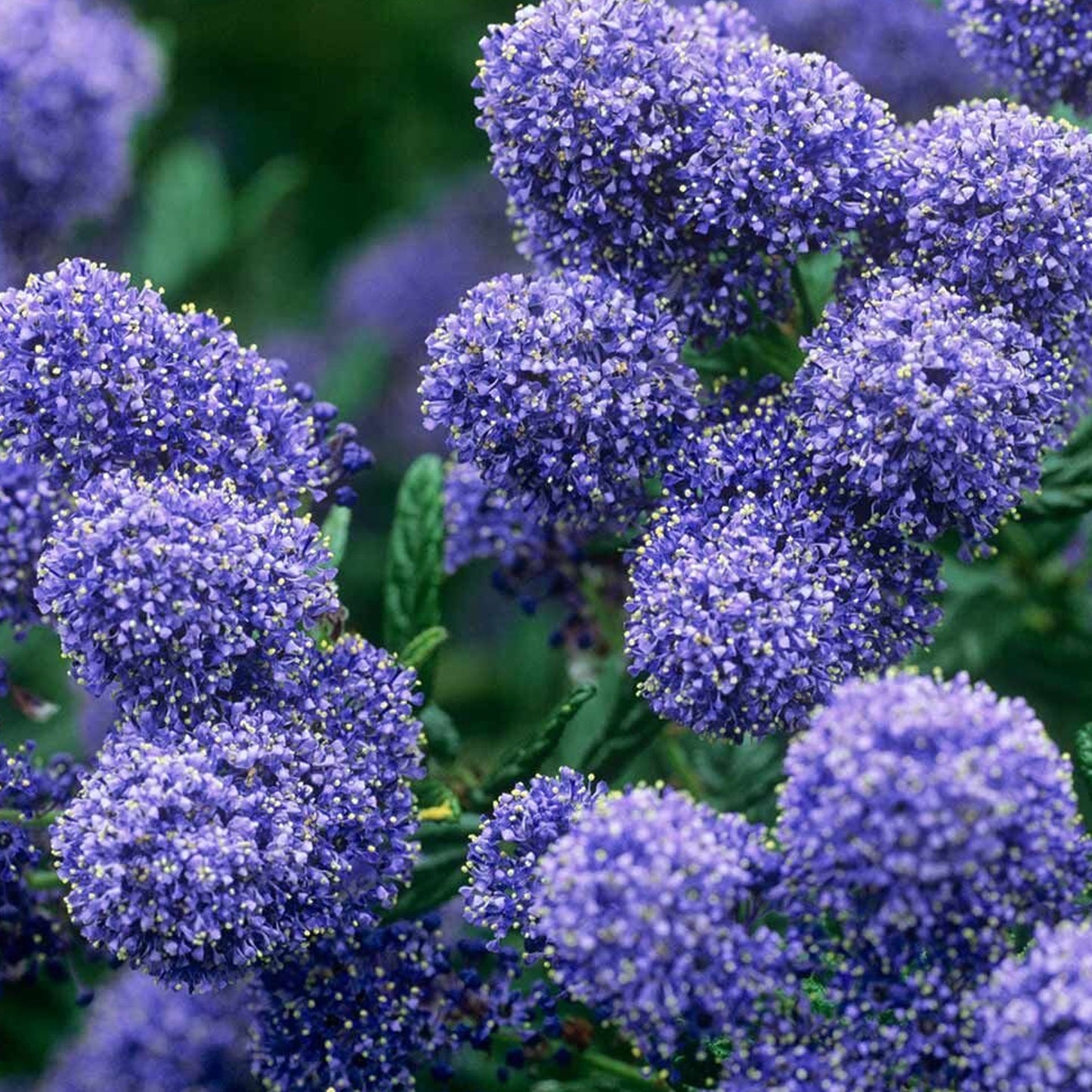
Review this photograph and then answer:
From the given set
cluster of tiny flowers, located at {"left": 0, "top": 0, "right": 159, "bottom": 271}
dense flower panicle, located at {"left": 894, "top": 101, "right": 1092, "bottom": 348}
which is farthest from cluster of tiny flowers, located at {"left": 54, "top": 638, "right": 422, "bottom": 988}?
cluster of tiny flowers, located at {"left": 0, "top": 0, "right": 159, "bottom": 271}

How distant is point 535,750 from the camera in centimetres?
350

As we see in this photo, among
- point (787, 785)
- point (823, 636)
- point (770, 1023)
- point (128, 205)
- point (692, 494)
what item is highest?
point (128, 205)

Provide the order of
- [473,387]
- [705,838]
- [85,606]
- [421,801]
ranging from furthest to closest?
[421,801] → [473,387] → [85,606] → [705,838]

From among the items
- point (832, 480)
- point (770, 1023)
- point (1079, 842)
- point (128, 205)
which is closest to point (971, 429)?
point (832, 480)

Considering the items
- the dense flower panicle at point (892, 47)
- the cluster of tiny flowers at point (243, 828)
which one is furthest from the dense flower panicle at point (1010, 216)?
the dense flower panicle at point (892, 47)

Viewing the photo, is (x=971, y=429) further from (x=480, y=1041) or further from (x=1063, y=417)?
(x=480, y=1041)

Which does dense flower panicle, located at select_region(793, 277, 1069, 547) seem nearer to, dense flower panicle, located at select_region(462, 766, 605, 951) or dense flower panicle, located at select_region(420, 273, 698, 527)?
dense flower panicle, located at select_region(420, 273, 698, 527)

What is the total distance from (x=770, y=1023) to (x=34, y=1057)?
2.89 metres

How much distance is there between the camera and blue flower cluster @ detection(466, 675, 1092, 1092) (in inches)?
101

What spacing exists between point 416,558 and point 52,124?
2.14 meters

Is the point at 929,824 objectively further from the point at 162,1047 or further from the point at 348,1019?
the point at 162,1047

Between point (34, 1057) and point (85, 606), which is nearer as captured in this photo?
point (85, 606)

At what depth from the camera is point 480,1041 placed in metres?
3.39

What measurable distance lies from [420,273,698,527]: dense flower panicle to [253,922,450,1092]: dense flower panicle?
0.92 m
